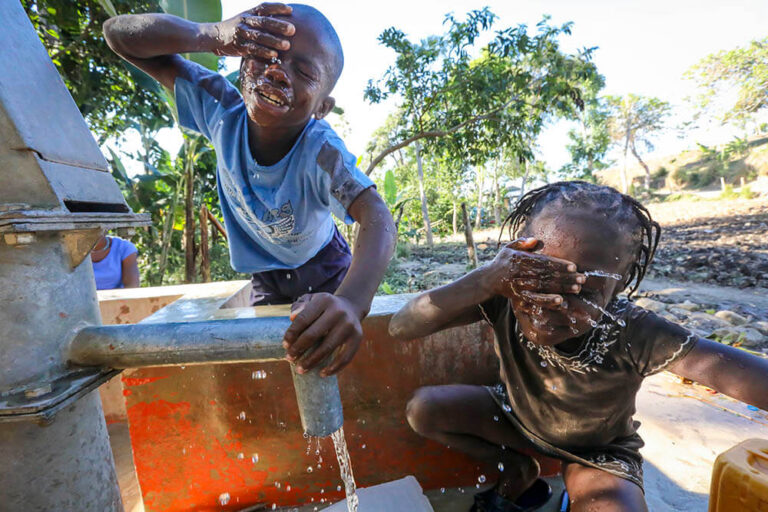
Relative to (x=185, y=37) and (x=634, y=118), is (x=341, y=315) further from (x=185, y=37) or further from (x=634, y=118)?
(x=634, y=118)

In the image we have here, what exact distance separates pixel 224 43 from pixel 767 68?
1009 inches

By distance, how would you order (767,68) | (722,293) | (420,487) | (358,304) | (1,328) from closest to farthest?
(1,328), (358,304), (420,487), (722,293), (767,68)

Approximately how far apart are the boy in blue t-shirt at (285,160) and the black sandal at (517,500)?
1.10 meters

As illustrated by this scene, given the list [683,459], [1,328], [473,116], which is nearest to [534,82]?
[473,116]

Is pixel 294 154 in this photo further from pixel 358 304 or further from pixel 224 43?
pixel 358 304

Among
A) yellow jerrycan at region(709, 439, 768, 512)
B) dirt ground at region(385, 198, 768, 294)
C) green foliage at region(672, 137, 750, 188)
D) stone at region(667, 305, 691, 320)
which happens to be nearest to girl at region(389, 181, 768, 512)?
yellow jerrycan at region(709, 439, 768, 512)

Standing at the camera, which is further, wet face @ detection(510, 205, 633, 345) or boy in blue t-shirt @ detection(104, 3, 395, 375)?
wet face @ detection(510, 205, 633, 345)

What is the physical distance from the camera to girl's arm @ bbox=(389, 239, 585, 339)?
44.0 inches

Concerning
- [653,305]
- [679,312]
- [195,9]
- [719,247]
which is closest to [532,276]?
[195,9]

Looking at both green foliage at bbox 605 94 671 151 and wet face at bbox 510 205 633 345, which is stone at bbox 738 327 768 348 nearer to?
wet face at bbox 510 205 633 345

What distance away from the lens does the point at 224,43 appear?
113cm

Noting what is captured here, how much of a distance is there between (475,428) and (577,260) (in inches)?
32.0

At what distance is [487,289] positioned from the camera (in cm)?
132

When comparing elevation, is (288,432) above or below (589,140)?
below
